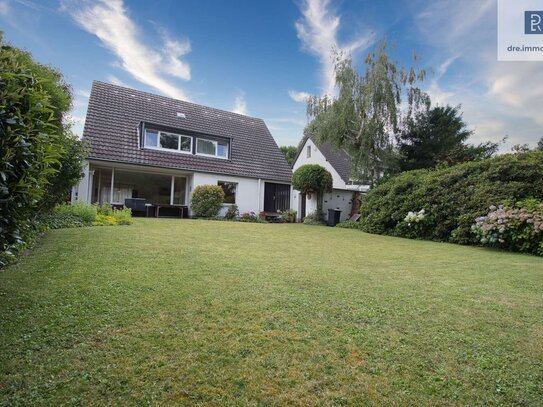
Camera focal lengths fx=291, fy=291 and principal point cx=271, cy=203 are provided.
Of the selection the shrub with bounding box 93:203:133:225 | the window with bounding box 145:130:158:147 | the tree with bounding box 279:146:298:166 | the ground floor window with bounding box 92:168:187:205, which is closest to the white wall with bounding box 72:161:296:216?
the ground floor window with bounding box 92:168:187:205

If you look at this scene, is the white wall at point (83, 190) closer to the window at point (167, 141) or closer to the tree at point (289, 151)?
the window at point (167, 141)

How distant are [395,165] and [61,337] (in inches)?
674

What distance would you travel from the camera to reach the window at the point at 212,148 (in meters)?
16.7

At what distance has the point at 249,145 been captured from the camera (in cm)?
1895

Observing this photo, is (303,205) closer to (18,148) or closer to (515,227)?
(515,227)

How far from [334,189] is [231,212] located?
689 centimetres

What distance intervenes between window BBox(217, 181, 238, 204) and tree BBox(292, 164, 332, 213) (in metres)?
3.51

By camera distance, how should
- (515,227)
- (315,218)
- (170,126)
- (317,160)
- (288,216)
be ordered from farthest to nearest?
(317,160) < (288,216) < (315,218) < (170,126) < (515,227)

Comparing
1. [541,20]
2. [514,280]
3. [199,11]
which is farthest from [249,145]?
[514,280]

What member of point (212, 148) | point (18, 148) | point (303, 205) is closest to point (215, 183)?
point (212, 148)

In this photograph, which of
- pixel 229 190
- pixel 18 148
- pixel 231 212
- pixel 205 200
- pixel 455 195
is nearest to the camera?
pixel 18 148

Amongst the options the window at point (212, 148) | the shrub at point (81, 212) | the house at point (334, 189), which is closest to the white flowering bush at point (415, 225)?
the house at point (334, 189)

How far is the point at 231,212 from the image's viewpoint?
15.5 m

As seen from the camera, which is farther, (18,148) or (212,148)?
(212,148)
